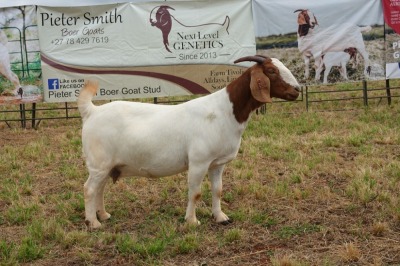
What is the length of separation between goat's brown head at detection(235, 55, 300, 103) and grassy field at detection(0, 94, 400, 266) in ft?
4.42

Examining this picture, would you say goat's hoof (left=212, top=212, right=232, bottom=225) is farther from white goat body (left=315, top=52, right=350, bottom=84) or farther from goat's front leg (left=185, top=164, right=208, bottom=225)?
white goat body (left=315, top=52, right=350, bottom=84)

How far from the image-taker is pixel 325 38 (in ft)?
40.0

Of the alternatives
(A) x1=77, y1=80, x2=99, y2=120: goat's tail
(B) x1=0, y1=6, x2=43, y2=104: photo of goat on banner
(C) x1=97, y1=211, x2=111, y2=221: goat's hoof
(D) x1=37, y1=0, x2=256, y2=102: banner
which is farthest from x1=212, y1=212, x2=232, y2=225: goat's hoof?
(B) x1=0, y1=6, x2=43, y2=104: photo of goat on banner

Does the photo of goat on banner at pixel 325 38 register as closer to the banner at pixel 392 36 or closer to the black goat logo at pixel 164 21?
the banner at pixel 392 36

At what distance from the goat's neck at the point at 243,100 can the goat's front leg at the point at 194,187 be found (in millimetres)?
642

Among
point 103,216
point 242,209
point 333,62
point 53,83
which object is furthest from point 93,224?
point 333,62

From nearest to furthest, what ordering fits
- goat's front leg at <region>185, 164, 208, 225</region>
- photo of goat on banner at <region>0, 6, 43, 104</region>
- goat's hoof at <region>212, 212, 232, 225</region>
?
goat's front leg at <region>185, 164, 208, 225</region>, goat's hoof at <region>212, 212, 232, 225</region>, photo of goat on banner at <region>0, 6, 43, 104</region>

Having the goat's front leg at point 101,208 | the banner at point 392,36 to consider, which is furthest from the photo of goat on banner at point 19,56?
the banner at point 392,36

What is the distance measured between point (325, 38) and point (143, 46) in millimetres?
4158

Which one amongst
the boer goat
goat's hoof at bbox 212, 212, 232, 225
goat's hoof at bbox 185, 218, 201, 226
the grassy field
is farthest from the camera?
the boer goat

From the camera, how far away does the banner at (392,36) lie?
12.1 metres

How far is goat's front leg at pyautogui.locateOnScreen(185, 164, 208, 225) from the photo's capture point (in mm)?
5309

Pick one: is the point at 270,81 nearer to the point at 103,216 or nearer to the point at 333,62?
the point at 103,216

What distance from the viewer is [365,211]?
577 centimetres
